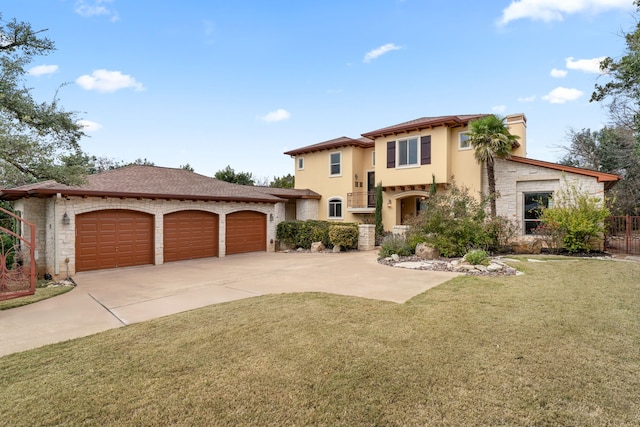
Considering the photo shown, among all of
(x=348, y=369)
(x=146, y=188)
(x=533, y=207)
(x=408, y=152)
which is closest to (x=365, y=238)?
(x=408, y=152)

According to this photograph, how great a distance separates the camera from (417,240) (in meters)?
13.4

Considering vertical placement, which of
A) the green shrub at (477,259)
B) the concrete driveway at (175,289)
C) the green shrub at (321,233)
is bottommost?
the concrete driveway at (175,289)

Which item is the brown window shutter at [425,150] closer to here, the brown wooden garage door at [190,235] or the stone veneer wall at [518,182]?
the stone veneer wall at [518,182]

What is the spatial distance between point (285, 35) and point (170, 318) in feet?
49.4

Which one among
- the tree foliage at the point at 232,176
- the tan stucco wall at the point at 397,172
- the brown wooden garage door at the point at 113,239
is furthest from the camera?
the tree foliage at the point at 232,176

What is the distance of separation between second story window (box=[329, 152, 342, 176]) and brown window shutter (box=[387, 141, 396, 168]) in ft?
14.1

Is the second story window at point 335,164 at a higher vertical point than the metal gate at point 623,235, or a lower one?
higher

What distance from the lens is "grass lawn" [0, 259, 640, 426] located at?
9.96 feet

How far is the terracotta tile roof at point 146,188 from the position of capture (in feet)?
37.1

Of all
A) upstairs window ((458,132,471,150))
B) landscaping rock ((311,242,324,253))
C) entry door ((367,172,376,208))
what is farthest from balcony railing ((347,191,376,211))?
upstairs window ((458,132,471,150))

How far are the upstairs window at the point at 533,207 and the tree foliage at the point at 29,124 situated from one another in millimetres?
18514

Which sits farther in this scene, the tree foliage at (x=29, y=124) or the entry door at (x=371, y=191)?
the entry door at (x=371, y=191)

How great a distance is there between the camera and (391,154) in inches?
778

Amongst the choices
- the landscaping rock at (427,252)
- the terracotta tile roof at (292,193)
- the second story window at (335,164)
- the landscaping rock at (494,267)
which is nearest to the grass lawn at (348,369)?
the landscaping rock at (494,267)
